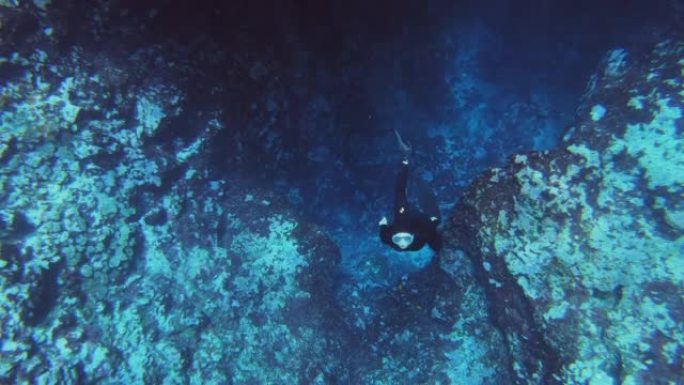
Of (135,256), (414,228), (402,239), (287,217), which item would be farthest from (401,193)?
(135,256)

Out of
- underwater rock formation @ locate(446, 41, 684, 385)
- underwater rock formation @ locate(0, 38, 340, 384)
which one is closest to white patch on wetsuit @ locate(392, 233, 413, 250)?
underwater rock formation @ locate(446, 41, 684, 385)

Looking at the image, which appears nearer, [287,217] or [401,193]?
[401,193]

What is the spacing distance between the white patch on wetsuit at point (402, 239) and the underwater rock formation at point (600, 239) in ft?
2.15

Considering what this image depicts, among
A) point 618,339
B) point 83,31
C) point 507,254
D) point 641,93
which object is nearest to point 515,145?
point 641,93

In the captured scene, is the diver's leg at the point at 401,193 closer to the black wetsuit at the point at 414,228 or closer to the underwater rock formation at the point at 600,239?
the black wetsuit at the point at 414,228

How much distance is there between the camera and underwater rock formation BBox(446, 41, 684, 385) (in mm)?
3213

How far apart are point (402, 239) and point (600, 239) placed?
5.67 ft

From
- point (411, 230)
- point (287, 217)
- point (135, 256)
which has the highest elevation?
point (287, 217)

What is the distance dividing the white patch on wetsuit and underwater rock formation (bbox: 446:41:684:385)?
65 centimetres

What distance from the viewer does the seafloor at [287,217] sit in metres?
3.48

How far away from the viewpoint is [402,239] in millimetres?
4211

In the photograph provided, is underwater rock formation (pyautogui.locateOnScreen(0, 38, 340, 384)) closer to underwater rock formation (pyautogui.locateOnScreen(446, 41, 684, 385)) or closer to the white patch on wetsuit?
the white patch on wetsuit

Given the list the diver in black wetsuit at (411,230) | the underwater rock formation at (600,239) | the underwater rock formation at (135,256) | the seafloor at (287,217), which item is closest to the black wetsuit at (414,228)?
the diver in black wetsuit at (411,230)

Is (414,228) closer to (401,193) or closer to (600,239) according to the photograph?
(401,193)
